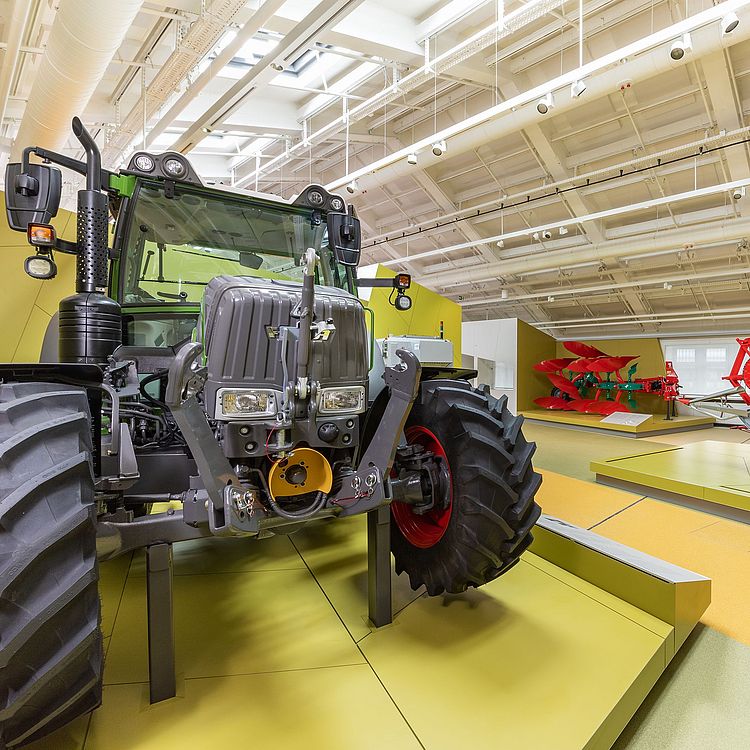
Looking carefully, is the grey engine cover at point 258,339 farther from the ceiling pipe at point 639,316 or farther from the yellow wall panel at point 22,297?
the ceiling pipe at point 639,316

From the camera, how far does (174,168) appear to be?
7.73ft

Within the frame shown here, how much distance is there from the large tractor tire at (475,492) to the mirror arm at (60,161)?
68.2 inches

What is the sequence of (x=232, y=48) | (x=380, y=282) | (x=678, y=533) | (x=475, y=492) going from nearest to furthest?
(x=475, y=492) → (x=380, y=282) → (x=678, y=533) → (x=232, y=48)

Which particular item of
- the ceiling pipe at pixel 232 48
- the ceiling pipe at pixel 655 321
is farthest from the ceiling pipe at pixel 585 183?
the ceiling pipe at pixel 232 48

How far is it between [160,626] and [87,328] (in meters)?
1.13

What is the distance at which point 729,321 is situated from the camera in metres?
11.6

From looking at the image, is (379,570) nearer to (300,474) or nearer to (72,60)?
(300,474)

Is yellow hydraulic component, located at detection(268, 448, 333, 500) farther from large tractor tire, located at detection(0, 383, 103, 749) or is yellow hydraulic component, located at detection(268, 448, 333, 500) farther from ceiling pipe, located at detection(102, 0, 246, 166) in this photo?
ceiling pipe, located at detection(102, 0, 246, 166)

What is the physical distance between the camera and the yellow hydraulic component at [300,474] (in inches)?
62.6

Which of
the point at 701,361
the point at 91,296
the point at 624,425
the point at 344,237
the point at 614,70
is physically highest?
the point at 614,70

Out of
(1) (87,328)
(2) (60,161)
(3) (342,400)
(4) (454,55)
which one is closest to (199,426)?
(3) (342,400)

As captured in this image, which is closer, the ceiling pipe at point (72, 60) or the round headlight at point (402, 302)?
the round headlight at point (402, 302)

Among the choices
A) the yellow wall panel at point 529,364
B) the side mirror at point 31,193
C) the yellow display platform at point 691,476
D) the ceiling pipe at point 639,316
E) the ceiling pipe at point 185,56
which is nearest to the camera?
the side mirror at point 31,193

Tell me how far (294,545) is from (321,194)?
1.97 m
